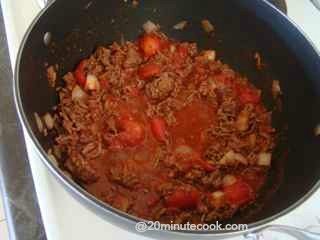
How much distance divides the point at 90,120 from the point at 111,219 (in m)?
0.34

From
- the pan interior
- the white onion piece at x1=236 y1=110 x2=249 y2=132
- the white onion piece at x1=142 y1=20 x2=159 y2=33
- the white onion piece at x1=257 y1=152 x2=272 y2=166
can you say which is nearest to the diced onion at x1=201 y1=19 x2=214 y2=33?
the pan interior

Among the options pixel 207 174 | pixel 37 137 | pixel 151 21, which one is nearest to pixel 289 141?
pixel 207 174

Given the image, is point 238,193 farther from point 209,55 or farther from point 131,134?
point 209,55

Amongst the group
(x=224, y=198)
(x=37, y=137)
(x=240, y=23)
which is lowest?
(x=224, y=198)

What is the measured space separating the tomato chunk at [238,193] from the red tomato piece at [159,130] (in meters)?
0.17

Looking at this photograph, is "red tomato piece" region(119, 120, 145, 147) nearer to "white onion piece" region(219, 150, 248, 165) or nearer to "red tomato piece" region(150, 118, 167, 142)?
"red tomato piece" region(150, 118, 167, 142)

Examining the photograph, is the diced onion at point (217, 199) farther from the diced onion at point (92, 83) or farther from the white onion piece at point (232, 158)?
the diced onion at point (92, 83)

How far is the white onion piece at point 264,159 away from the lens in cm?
109

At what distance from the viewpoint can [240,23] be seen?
3.78ft

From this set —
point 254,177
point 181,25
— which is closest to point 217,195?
point 254,177

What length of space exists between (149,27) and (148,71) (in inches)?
4.8

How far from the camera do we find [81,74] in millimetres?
1126

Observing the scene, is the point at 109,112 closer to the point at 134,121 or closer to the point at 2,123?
the point at 134,121

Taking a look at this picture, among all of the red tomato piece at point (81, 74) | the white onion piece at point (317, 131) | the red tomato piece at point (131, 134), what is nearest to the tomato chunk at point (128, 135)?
the red tomato piece at point (131, 134)
